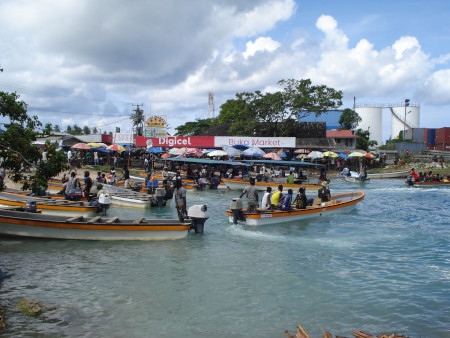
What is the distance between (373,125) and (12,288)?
84499 millimetres

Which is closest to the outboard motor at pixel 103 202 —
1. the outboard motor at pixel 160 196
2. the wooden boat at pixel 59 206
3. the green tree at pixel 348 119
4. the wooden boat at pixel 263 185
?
the wooden boat at pixel 59 206

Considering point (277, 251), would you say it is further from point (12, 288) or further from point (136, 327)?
point (12, 288)

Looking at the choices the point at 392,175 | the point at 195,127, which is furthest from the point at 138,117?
the point at 392,175

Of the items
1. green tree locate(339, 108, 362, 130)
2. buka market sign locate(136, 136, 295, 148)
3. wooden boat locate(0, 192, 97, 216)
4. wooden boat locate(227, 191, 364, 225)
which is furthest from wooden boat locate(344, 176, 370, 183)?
wooden boat locate(0, 192, 97, 216)

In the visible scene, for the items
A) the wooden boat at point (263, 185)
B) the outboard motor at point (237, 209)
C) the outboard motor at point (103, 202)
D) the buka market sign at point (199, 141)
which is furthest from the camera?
the buka market sign at point (199, 141)

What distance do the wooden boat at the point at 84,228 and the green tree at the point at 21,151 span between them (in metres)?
4.56

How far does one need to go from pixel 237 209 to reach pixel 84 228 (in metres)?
5.89

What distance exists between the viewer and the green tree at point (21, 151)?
927 cm

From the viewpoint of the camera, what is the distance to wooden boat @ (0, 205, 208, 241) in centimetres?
1377

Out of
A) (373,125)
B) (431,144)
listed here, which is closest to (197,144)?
(431,144)

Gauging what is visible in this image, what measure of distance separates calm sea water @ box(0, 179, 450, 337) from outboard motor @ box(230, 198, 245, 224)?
1.45ft

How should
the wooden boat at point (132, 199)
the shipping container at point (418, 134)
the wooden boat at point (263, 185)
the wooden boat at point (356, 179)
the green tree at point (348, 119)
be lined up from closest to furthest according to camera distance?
the wooden boat at point (132, 199), the wooden boat at point (263, 185), the wooden boat at point (356, 179), the green tree at point (348, 119), the shipping container at point (418, 134)

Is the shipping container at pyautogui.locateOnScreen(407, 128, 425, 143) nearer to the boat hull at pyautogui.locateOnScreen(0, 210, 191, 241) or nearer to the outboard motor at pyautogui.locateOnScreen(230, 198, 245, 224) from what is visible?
the outboard motor at pyautogui.locateOnScreen(230, 198, 245, 224)

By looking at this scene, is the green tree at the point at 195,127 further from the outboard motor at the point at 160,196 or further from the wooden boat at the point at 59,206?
the wooden boat at the point at 59,206
